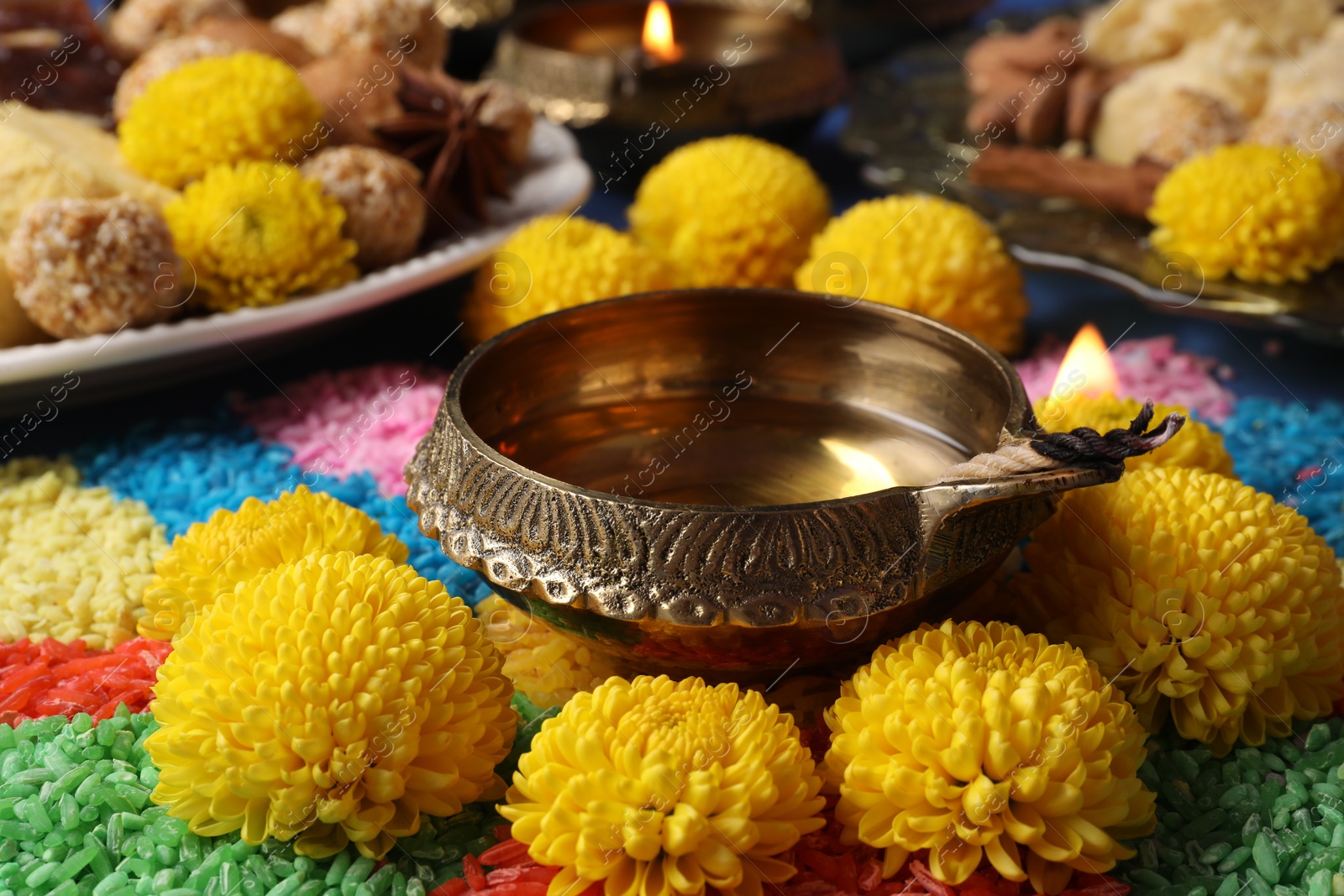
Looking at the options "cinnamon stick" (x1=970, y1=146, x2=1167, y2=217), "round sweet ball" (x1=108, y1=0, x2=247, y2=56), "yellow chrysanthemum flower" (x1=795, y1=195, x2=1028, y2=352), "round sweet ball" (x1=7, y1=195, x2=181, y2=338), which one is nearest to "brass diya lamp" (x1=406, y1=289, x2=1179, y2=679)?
"yellow chrysanthemum flower" (x1=795, y1=195, x2=1028, y2=352)

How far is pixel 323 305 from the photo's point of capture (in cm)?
79

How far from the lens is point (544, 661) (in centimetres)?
55

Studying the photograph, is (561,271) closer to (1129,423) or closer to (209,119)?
(209,119)

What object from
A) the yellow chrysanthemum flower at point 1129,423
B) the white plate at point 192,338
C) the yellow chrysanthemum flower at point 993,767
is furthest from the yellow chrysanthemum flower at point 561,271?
the yellow chrysanthemum flower at point 993,767

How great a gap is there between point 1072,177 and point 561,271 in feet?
1.46

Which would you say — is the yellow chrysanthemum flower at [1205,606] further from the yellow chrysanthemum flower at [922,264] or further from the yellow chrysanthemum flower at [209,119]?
the yellow chrysanthemum flower at [209,119]

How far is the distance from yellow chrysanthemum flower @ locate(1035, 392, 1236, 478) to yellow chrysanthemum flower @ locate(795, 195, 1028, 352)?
0.59ft

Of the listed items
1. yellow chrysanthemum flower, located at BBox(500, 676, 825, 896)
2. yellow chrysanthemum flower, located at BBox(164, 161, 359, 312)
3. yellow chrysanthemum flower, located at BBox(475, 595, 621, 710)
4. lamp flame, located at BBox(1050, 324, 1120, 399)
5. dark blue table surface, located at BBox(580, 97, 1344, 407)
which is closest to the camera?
yellow chrysanthemum flower, located at BBox(500, 676, 825, 896)

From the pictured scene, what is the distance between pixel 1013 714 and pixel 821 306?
267mm

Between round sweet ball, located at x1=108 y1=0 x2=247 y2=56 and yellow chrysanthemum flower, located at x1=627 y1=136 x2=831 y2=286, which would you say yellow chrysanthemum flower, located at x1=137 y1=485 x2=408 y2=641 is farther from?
round sweet ball, located at x1=108 y1=0 x2=247 y2=56

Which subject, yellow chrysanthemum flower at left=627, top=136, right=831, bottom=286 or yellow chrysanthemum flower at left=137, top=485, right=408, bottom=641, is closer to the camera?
yellow chrysanthemum flower at left=137, top=485, right=408, bottom=641

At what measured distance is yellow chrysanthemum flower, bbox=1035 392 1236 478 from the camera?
595 millimetres

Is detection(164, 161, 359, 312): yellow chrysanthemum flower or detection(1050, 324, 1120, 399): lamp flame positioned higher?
detection(164, 161, 359, 312): yellow chrysanthemum flower

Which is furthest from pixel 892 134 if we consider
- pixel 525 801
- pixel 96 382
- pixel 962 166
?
pixel 525 801
